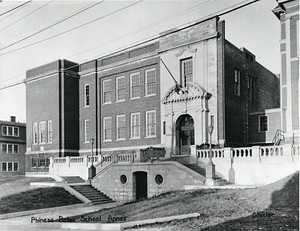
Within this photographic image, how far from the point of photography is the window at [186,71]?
94.2ft

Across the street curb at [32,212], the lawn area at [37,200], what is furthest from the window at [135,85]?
the street curb at [32,212]

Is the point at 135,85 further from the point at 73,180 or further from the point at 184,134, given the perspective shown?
the point at 73,180

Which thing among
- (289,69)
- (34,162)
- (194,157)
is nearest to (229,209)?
(194,157)

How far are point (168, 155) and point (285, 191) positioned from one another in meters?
14.4

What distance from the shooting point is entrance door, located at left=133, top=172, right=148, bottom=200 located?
24.9 m

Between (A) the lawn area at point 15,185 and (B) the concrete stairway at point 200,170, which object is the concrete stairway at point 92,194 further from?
(B) the concrete stairway at point 200,170

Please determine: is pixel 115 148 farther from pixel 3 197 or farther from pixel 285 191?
pixel 285 191

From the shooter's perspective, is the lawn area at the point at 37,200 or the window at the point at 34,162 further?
the window at the point at 34,162

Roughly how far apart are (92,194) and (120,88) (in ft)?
36.5

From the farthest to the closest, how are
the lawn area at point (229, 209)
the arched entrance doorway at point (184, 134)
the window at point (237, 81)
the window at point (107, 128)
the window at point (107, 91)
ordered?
1. the window at point (107, 91)
2. the window at point (107, 128)
3. the window at point (237, 81)
4. the arched entrance doorway at point (184, 134)
5. the lawn area at point (229, 209)

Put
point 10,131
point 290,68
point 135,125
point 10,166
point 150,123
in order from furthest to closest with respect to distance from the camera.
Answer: point 10,131, point 10,166, point 135,125, point 150,123, point 290,68

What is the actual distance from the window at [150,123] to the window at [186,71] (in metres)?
4.05

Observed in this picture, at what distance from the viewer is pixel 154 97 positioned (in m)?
31.0

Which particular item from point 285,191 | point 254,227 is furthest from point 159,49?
point 254,227
